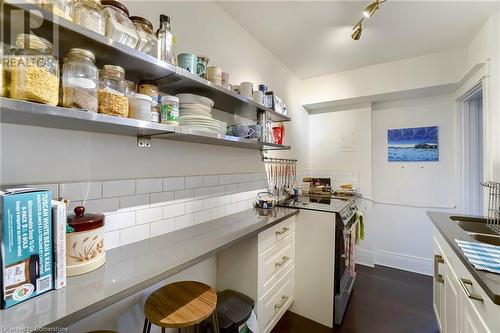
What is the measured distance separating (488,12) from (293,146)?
2003mm

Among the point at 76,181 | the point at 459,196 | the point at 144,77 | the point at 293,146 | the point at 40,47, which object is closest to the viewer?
the point at 40,47

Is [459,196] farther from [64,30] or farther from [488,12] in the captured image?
[64,30]

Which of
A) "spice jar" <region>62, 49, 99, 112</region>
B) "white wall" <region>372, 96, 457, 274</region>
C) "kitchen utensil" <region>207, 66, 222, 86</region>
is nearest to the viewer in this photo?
"spice jar" <region>62, 49, 99, 112</region>

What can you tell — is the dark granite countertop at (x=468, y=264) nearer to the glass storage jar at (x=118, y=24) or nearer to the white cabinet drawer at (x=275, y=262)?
the white cabinet drawer at (x=275, y=262)

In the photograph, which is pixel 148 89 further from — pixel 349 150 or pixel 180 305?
pixel 349 150

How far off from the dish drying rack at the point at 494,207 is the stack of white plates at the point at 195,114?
6.60 ft

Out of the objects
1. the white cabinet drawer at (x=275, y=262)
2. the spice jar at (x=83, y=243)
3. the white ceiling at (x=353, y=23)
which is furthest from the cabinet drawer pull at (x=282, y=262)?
the white ceiling at (x=353, y=23)

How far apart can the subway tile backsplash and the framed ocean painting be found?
225 centimetres

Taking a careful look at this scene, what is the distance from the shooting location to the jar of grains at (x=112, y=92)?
0.83 metres

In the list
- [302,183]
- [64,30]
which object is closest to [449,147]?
[302,183]

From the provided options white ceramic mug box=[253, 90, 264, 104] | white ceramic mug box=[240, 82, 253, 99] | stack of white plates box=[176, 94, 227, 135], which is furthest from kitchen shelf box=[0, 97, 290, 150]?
white ceramic mug box=[253, 90, 264, 104]

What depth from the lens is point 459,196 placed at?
2.55 metres

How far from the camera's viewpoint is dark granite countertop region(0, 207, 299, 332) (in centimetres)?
60

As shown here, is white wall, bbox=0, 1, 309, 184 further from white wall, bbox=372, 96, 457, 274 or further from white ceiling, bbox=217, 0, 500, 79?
white wall, bbox=372, 96, 457, 274
